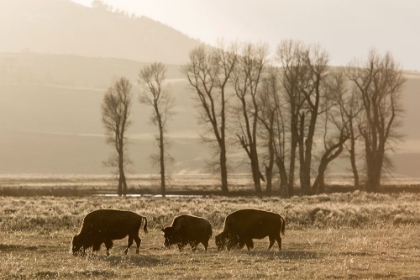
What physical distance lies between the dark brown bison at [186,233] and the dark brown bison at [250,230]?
1.90 ft

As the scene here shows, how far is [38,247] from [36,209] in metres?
13.5

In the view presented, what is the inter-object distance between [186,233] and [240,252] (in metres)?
2.29

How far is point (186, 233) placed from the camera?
74.9 ft

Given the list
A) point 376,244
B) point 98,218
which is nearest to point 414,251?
point 376,244

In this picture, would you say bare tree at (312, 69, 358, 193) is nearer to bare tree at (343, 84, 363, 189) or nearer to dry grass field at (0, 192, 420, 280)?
bare tree at (343, 84, 363, 189)

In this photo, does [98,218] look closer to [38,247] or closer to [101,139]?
[38,247]

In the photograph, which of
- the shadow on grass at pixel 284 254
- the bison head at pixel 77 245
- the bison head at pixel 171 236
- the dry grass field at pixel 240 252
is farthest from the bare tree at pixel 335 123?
the bison head at pixel 77 245

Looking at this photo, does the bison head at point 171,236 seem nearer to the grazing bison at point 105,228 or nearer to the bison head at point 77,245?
the grazing bison at point 105,228

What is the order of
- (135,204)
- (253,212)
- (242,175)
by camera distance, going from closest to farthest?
(253,212), (135,204), (242,175)

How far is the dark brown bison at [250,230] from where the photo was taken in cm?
2250

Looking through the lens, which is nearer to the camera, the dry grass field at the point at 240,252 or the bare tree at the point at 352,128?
the dry grass field at the point at 240,252

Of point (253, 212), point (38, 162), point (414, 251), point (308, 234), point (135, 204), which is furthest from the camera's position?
point (38, 162)

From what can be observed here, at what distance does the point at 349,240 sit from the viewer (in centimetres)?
2422

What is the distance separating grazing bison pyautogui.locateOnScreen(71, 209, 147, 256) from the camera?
21594mm
